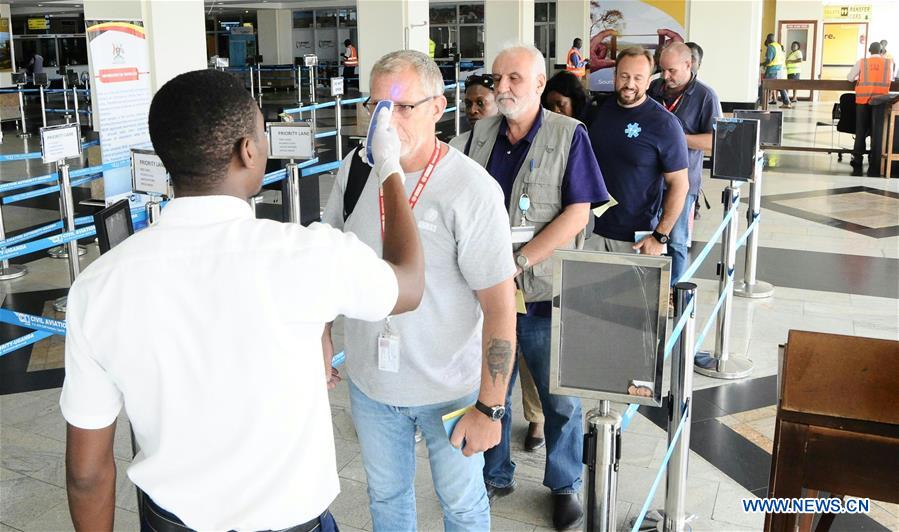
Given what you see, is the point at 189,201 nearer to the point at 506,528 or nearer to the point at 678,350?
the point at 678,350

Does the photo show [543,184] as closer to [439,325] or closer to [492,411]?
[439,325]

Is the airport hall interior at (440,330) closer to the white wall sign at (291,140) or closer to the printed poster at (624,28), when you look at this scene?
the white wall sign at (291,140)

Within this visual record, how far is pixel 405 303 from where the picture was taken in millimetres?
1562

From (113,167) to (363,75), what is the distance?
20.4ft

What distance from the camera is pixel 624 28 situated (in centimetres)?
2047

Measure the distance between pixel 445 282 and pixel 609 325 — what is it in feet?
1.59

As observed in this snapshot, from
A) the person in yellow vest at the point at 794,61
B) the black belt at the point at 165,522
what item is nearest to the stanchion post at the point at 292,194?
the black belt at the point at 165,522

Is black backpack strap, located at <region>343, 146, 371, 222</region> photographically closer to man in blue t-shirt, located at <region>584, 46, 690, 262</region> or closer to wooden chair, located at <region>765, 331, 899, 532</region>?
wooden chair, located at <region>765, 331, 899, 532</region>

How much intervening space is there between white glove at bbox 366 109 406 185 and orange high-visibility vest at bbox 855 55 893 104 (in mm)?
12448

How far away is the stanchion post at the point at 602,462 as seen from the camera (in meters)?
2.00

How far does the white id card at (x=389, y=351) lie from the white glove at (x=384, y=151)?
1.87 feet

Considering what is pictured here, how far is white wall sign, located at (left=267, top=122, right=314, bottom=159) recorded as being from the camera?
6.16m

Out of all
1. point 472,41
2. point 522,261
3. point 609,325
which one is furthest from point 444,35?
point 609,325

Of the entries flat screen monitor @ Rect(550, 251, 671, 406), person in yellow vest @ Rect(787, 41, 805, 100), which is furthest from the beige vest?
person in yellow vest @ Rect(787, 41, 805, 100)
